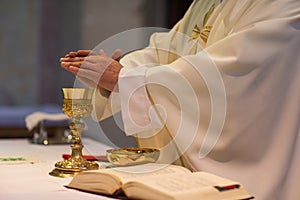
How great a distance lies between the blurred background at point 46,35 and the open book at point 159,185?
217 inches

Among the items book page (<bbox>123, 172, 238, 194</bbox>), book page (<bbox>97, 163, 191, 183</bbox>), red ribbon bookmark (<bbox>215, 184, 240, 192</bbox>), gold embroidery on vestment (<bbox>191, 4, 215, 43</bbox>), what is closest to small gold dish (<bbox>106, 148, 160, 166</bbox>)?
book page (<bbox>97, 163, 191, 183</bbox>)

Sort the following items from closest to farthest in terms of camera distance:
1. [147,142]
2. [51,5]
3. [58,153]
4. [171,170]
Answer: [171,170] < [147,142] < [58,153] < [51,5]

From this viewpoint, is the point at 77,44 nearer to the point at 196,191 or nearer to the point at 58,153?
the point at 58,153

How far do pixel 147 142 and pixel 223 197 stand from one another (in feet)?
2.35

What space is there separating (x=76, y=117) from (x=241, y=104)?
594mm

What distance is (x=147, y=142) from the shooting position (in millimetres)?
2268

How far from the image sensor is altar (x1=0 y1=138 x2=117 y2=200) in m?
1.72

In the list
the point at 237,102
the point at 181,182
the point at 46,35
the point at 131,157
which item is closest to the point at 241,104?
the point at 237,102

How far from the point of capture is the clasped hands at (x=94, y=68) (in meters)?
2.13

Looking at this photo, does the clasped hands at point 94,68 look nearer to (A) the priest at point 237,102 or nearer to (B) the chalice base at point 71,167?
(A) the priest at point 237,102

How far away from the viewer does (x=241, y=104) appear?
2.08 m

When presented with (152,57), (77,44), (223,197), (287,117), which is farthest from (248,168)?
(77,44)

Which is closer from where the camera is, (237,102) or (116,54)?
(237,102)

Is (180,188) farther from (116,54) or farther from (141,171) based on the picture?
(116,54)
